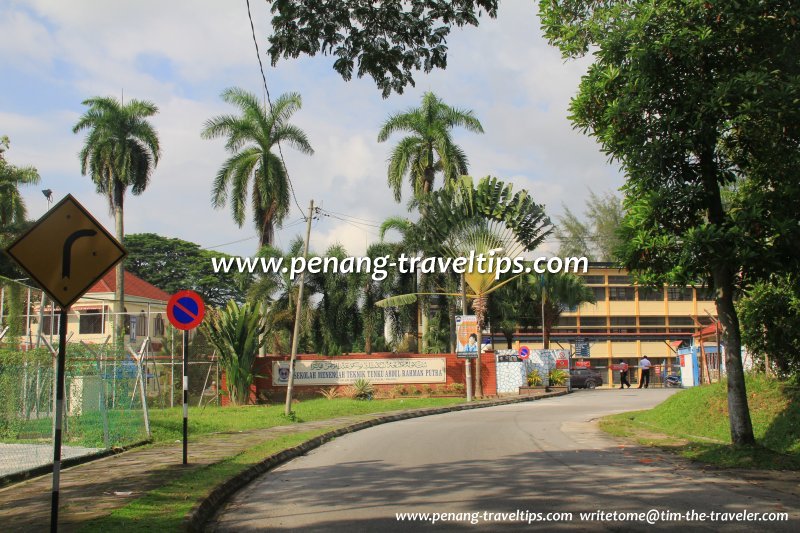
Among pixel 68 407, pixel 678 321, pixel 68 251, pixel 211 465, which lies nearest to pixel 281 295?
pixel 68 407

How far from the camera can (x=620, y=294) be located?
71938 mm

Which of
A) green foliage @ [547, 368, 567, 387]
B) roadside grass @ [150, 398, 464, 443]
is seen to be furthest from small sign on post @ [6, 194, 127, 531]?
green foliage @ [547, 368, 567, 387]

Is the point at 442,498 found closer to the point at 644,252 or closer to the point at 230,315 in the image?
the point at 644,252

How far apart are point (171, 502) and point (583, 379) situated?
45.5 m

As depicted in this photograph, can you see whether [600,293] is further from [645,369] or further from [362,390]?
[362,390]

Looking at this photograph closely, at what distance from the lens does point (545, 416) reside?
76.6 ft

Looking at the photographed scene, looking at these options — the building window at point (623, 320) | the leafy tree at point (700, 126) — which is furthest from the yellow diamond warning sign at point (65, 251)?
the building window at point (623, 320)

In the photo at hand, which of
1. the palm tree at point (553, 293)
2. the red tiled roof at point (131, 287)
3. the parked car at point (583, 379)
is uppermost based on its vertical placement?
Answer: the red tiled roof at point (131, 287)

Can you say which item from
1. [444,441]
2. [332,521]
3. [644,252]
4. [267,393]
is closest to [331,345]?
[267,393]

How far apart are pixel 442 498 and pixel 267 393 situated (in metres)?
26.2

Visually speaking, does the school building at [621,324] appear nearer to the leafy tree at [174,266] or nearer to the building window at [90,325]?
the leafy tree at [174,266]

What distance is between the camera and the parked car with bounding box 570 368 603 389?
50.8m

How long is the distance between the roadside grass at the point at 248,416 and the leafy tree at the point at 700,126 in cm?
1100

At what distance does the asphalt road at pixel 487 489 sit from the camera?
760 centimetres
